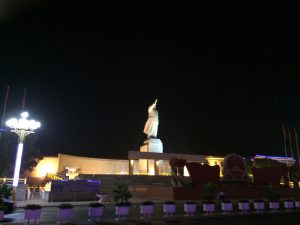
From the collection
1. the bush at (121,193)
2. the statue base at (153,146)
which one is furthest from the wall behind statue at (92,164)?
the bush at (121,193)

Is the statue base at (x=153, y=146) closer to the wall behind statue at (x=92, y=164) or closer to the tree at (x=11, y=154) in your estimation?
the wall behind statue at (x=92, y=164)

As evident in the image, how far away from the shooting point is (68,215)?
13.6m

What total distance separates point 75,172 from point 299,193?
29.6 meters

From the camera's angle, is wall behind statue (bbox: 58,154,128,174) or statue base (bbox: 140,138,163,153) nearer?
wall behind statue (bbox: 58,154,128,174)

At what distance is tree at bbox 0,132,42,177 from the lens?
35406 millimetres

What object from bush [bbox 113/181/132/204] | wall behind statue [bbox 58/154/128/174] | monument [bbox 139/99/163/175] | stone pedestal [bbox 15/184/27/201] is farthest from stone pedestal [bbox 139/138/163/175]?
bush [bbox 113/181/132/204]

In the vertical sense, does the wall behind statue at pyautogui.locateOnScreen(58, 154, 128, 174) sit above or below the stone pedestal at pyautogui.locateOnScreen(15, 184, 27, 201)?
above

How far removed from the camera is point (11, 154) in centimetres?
3600

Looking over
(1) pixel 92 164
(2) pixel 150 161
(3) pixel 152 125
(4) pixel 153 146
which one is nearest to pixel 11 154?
(1) pixel 92 164

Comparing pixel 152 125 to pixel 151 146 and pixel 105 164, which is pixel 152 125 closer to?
pixel 151 146

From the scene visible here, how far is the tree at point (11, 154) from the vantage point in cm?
3541

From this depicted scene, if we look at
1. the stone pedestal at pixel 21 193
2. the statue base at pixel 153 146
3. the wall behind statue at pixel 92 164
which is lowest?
the stone pedestal at pixel 21 193

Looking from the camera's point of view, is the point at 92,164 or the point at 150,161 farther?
the point at 92,164

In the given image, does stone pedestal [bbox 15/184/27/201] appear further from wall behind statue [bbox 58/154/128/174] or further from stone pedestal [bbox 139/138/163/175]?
stone pedestal [bbox 139/138/163/175]
